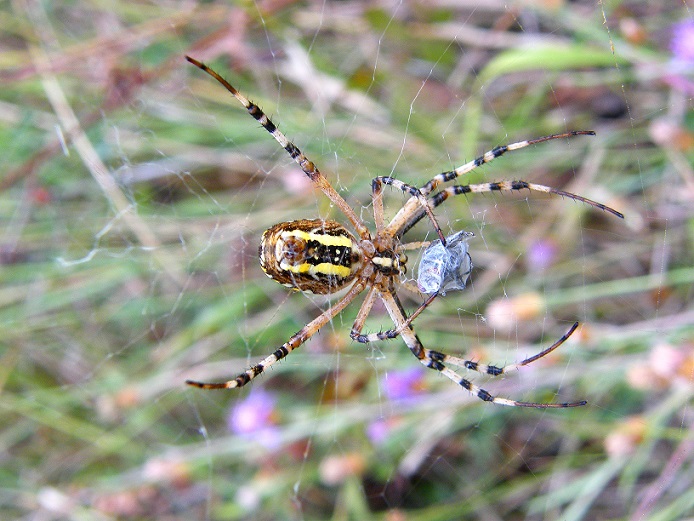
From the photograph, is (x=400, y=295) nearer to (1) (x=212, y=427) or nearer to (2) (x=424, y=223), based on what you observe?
(2) (x=424, y=223)

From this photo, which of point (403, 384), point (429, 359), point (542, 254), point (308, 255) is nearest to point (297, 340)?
point (308, 255)

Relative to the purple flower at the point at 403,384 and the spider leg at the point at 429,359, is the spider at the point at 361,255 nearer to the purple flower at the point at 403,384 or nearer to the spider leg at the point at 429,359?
the spider leg at the point at 429,359

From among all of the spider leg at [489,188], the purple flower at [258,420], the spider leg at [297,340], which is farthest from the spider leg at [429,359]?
the purple flower at [258,420]

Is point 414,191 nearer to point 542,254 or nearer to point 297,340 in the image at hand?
point 297,340

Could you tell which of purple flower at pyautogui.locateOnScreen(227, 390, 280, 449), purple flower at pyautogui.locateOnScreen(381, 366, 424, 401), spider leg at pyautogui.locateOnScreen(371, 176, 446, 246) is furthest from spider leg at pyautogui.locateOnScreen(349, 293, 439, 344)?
purple flower at pyautogui.locateOnScreen(227, 390, 280, 449)

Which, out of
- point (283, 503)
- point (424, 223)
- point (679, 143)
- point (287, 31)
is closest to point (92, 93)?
point (287, 31)
